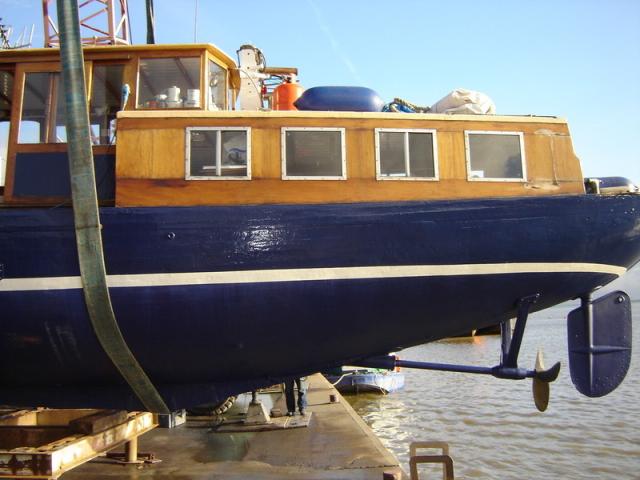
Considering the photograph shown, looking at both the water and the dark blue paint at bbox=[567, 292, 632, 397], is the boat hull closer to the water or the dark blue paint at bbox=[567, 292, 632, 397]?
the water

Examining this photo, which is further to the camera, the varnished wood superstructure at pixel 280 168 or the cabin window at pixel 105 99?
the cabin window at pixel 105 99

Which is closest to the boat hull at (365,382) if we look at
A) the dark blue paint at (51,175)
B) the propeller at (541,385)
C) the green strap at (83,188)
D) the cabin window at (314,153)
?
the propeller at (541,385)

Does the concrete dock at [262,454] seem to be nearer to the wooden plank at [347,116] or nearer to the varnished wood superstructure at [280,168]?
the varnished wood superstructure at [280,168]

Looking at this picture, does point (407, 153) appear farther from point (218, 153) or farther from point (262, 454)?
point (262, 454)

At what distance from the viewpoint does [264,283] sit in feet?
16.6

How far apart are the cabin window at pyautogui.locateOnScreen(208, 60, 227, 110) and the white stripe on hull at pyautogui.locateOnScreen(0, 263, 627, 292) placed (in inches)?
89.8

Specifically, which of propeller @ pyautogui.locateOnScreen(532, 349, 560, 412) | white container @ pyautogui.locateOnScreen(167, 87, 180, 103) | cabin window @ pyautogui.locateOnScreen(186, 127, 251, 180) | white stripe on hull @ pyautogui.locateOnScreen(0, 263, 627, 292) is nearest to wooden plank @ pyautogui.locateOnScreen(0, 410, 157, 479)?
white stripe on hull @ pyautogui.locateOnScreen(0, 263, 627, 292)

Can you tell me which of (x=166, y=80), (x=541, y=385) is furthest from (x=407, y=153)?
(x=541, y=385)

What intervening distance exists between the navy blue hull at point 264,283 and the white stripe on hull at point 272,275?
14 millimetres

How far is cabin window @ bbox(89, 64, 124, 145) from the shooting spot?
19.7 feet

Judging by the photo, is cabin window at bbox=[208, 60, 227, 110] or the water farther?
the water

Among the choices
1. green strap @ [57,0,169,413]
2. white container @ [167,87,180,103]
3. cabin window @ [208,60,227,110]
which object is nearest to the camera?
green strap @ [57,0,169,413]

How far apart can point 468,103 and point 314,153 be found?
1.89 metres

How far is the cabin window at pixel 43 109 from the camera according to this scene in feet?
18.9
